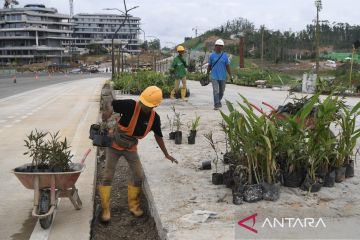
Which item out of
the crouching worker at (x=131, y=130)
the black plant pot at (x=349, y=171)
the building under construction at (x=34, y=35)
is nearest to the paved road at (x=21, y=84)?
the crouching worker at (x=131, y=130)

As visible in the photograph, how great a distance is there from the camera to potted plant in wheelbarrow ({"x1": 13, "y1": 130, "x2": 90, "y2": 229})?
4.39m

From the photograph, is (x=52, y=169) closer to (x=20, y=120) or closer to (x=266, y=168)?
(x=266, y=168)

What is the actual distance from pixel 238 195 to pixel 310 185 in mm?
844

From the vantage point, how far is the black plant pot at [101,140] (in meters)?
4.65

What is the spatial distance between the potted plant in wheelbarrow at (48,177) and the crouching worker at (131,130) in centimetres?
35

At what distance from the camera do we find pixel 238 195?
4570 millimetres

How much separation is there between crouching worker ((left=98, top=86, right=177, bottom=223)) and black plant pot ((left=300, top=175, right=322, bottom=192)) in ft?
5.13

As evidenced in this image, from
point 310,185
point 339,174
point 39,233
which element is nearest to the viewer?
point 39,233

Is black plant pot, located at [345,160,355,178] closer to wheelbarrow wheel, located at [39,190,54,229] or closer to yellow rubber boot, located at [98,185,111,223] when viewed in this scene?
yellow rubber boot, located at [98,185,111,223]

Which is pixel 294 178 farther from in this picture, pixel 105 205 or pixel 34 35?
pixel 34 35

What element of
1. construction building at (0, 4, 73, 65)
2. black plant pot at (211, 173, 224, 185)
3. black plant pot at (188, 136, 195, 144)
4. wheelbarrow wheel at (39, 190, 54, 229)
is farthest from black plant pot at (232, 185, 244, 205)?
construction building at (0, 4, 73, 65)

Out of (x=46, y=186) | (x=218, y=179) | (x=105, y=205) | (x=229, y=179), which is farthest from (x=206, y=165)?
(x=46, y=186)

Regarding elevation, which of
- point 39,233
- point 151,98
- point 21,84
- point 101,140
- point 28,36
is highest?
point 28,36

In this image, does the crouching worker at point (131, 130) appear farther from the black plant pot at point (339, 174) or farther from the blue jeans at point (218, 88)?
the blue jeans at point (218, 88)
